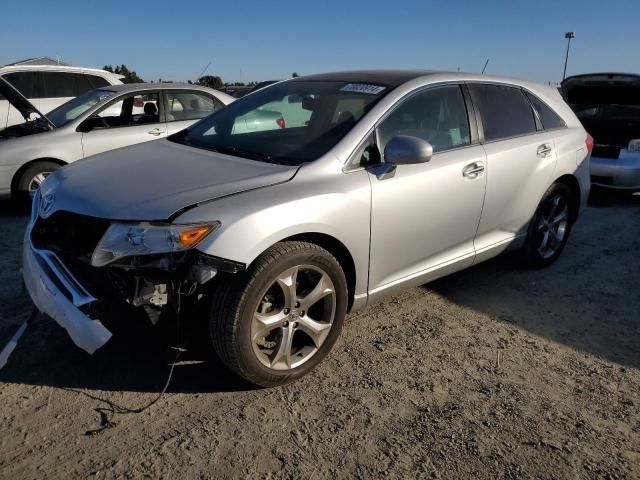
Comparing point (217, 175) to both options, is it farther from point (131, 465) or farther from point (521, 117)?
point (521, 117)

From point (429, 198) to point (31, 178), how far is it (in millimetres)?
4656

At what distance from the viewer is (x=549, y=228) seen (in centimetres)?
439

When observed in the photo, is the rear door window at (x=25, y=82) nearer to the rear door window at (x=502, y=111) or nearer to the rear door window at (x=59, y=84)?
the rear door window at (x=59, y=84)

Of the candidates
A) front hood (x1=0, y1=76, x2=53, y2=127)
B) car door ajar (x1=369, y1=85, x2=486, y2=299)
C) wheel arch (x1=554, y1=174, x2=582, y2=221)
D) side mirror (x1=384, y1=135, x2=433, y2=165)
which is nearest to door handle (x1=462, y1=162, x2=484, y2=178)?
car door ajar (x1=369, y1=85, x2=486, y2=299)

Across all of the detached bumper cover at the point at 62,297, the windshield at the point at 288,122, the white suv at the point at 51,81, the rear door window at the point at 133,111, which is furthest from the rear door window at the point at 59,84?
the detached bumper cover at the point at 62,297

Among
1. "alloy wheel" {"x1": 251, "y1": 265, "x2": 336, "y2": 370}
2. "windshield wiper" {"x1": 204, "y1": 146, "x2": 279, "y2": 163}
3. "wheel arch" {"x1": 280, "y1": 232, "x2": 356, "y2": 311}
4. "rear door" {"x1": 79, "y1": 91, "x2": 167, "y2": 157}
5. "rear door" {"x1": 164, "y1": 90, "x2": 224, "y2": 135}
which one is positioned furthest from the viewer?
"rear door" {"x1": 164, "y1": 90, "x2": 224, "y2": 135}

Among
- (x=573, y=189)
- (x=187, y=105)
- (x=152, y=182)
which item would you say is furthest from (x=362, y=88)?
(x=187, y=105)

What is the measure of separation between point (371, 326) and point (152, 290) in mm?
1558

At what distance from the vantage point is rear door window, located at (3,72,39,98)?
865cm

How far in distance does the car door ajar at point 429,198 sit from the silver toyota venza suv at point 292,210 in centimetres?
1

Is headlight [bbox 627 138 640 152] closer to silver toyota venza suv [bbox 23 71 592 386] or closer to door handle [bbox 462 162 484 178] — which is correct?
silver toyota venza suv [bbox 23 71 592 386]

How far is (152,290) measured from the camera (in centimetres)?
235

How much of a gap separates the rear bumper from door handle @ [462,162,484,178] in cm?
438

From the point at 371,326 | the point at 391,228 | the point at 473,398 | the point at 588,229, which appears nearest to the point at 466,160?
the point at 391,228
